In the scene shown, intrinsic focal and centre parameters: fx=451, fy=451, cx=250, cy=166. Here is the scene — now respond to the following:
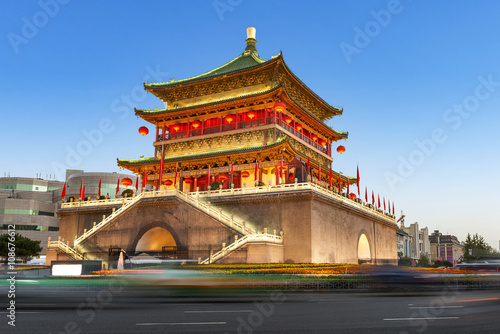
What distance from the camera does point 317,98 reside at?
138 feet

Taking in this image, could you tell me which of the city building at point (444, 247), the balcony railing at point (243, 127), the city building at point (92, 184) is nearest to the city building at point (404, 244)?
the city building at point (444, 247)

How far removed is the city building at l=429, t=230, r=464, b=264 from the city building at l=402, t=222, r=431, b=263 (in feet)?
19.7

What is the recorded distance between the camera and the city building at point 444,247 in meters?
101

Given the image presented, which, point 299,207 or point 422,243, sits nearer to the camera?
point 299,207

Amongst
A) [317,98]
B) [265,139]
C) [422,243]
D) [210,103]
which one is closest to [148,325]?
[265,139]

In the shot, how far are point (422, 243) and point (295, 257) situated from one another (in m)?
74.2

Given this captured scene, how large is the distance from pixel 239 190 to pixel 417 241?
225 ft

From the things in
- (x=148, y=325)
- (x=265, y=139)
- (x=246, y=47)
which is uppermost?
(x=246, y=47)

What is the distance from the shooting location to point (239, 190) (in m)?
31.0

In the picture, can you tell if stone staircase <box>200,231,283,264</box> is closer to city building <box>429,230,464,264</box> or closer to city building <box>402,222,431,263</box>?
city building <box>402,222,431,263</box>

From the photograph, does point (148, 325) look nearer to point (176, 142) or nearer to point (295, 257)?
point (295, 257)

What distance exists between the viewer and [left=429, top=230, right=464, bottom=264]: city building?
332 ft

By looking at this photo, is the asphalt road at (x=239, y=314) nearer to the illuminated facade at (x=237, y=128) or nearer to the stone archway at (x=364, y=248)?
the illuminated facade at (x=237, y=128)

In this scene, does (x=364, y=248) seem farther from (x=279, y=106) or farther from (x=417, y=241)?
(x=417, y=241)
